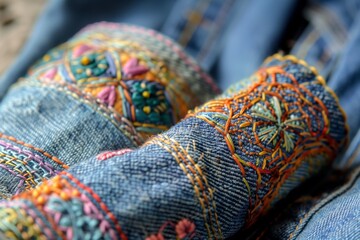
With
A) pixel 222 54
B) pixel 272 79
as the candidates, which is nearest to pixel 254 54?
pixel 222 54

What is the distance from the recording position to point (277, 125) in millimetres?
466

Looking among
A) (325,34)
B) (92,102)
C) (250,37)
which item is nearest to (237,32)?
(250,37)

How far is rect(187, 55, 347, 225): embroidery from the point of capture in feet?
1.45

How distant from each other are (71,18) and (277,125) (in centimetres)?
43

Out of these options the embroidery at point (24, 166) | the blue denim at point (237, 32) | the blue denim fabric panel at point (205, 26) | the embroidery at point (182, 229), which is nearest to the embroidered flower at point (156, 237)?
the embroidery at point (182, 229)

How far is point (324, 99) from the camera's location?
1.66 feet

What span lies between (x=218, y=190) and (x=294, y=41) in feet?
1.31

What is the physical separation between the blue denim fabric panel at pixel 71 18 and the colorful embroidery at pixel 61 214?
36 centimetres

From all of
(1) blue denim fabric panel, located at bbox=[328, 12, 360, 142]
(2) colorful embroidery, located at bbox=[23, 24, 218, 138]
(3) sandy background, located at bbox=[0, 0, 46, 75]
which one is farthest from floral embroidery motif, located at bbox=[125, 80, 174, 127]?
(3) sandy background, located at bbox=[0, 0, 46, 75]

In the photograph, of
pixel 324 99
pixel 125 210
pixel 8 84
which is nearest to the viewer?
pixel 125 210

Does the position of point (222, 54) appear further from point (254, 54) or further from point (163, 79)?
point (163, 79)

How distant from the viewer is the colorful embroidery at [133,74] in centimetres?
50

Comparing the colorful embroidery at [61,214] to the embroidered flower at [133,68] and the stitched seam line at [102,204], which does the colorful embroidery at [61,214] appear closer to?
the stitched seam line at [102,204]

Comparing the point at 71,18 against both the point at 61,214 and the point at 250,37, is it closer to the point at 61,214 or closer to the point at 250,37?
the point at 250,37
